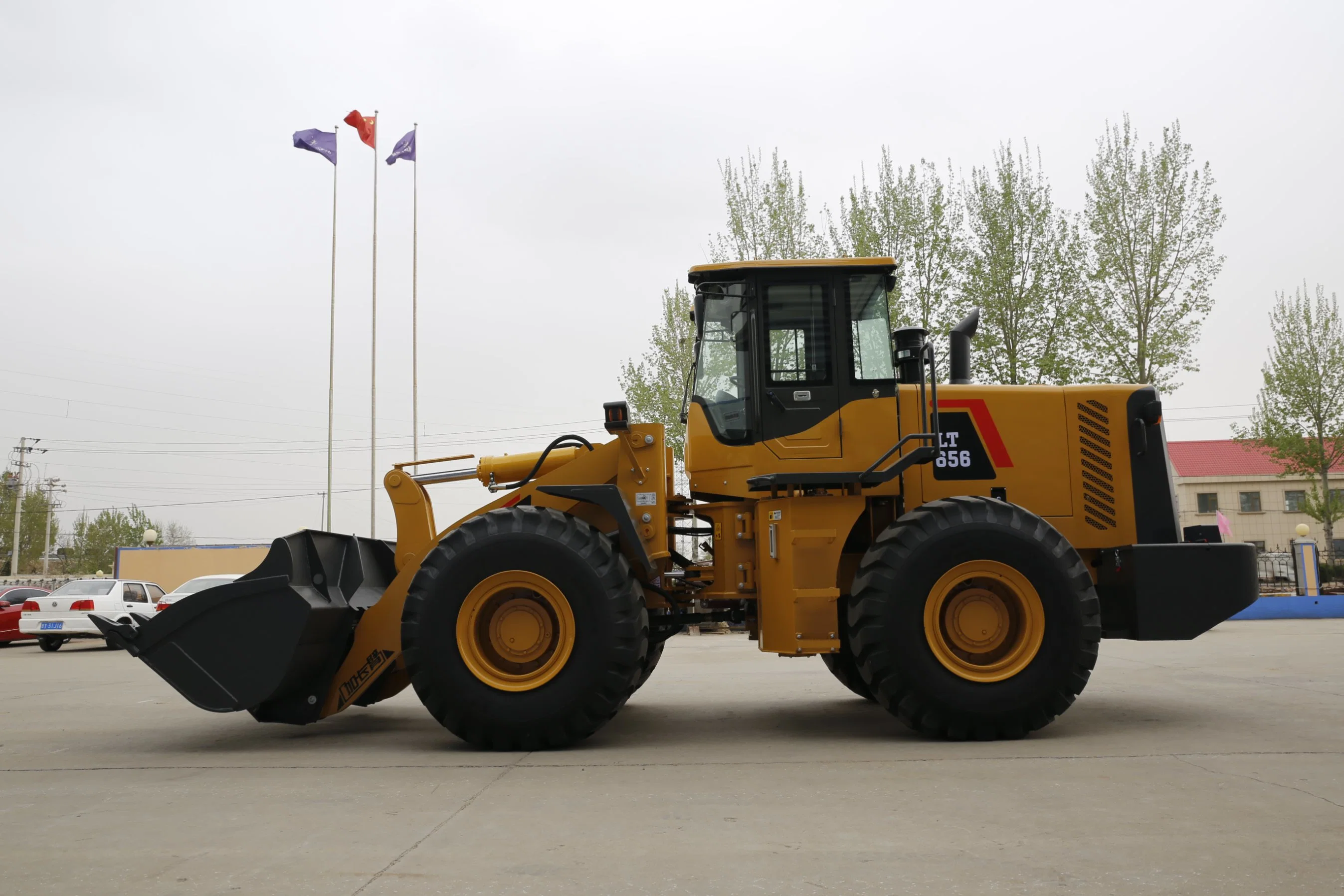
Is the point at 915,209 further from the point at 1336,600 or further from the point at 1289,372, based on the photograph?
the point at 1289,372

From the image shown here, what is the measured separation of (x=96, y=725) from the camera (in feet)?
28.9

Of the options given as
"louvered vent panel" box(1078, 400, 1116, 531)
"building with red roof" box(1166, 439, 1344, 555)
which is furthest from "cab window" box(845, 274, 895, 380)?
"building with red roof" box(1166, 439, 1344, 555)

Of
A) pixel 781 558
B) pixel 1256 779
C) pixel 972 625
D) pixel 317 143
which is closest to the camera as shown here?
pixel 1256 779

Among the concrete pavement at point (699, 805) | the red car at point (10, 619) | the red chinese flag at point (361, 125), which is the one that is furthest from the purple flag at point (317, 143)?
the concrete pavement at point (699, 805)

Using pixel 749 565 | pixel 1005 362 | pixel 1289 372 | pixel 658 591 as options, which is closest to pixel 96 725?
pixel 658 591

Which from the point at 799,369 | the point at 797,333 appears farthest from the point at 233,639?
the point at 797,333

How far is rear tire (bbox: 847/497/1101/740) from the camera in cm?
687

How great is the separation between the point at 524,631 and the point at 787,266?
3307 millimetres

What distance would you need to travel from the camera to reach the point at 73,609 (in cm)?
2045

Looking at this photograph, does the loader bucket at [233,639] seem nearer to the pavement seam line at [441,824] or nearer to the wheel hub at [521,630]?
the wheel hub at [521,630]

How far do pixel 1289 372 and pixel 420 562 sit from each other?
40.1 m

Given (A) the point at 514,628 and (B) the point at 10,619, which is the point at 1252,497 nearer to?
(B) the point at 10,619

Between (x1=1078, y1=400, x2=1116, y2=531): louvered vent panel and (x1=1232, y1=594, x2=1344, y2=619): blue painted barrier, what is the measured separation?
19.7 m

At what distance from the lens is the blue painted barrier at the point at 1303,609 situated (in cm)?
2442
